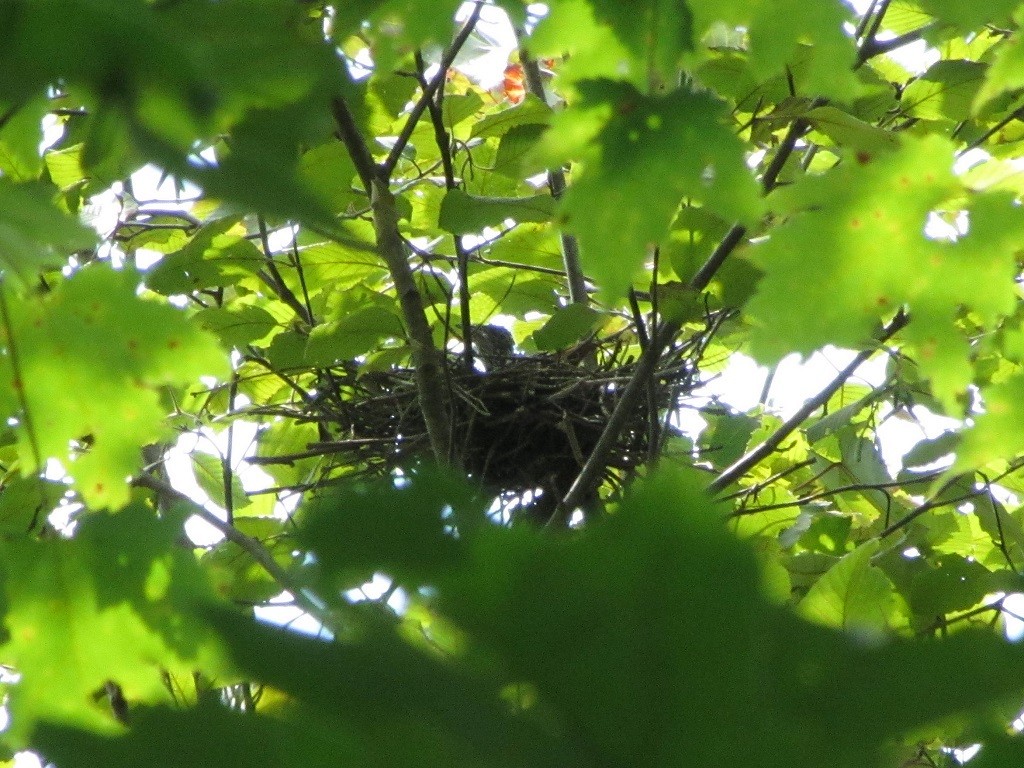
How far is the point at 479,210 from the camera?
1.43 metres

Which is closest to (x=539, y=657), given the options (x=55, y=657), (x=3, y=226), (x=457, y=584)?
(x=457, y=584)

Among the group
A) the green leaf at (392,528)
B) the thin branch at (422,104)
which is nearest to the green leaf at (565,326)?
the thin branch at (422,104)

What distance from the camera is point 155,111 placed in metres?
0.41

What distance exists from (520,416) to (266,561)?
0.59 meters

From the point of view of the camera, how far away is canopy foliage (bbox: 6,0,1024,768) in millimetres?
231

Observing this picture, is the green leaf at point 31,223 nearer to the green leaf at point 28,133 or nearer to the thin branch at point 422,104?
the green leaf at point 28,133

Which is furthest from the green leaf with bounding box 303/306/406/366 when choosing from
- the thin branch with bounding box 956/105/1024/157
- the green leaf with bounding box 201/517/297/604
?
the thin branch with bounding box 956/105/1024/157

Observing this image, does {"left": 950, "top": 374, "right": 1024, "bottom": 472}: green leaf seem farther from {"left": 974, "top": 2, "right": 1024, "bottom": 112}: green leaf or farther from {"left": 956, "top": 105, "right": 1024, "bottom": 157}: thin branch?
{"left": 956, "top": 105, "right": 1024, "bottom": 157}: thin branch

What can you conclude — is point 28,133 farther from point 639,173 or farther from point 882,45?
point 882,45

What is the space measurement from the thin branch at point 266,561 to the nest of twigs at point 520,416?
0.24 meters

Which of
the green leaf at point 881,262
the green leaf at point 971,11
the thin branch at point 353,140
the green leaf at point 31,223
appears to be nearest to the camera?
the green leaf at point 31,223

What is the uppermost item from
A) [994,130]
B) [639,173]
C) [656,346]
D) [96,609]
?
[994,130]

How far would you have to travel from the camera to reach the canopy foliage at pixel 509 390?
231 millimetres

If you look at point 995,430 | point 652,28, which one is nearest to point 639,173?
point 652,28
